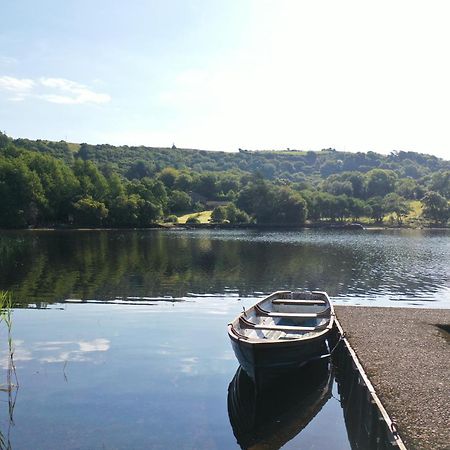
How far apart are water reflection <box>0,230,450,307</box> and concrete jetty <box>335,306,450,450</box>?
1240 centimetres

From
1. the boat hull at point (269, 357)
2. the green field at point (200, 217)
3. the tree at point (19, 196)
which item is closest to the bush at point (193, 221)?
the green field at point (200, 217)

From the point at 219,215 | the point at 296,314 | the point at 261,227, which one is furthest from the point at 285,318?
the point at 219,215

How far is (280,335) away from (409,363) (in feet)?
18.3

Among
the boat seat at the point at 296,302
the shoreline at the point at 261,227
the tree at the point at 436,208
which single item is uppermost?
the boat seat at the point at 296,302

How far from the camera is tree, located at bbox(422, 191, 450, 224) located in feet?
574

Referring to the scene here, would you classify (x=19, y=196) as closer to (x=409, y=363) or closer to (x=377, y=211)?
(x=377, y=211)

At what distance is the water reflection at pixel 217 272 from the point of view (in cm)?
4347

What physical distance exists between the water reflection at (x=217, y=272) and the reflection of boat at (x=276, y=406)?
2039 cm

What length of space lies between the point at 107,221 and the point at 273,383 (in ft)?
425

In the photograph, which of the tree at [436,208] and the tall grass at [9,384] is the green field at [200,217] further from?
Answer: the tall grass at [9,384]

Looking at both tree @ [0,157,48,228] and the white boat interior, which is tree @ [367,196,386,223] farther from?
the white boat interior

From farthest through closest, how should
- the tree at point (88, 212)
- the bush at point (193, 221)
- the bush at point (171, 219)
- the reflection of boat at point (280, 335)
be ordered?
the bush at point (171, 219) < the bush at point (193, 221) < the tree at point (88, 212) < the reflection of boat at point (280, 335)

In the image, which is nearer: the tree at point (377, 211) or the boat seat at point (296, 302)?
the boat seat at point (296, 302)

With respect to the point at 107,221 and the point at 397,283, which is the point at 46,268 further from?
the point at 107,221
